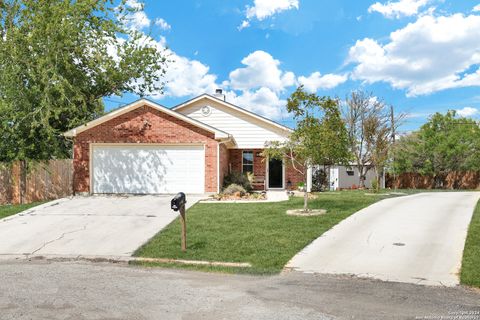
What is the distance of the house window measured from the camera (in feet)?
76.6

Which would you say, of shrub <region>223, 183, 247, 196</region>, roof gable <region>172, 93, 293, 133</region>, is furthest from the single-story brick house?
roof gable <region>172, 93, 293, 133</region>

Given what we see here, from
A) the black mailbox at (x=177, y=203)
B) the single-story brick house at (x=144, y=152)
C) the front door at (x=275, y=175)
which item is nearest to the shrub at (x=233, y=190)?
the single-story brick house at (x=144, y=152)

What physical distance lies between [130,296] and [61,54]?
16.6 meters

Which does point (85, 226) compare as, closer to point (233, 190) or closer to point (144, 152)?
point (144, 152)

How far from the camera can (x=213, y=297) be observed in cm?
585

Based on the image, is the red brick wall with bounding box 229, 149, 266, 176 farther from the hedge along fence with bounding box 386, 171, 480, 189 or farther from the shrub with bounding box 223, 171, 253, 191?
the hedge along fence with bounding box 386, 171, 480, 189

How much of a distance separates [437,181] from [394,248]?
2913 centimetres

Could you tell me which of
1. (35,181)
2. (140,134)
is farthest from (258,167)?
(35,181)

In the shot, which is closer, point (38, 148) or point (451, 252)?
point (451, 252)

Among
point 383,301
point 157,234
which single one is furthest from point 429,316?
point 157,234

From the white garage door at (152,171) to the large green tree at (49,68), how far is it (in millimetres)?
3005

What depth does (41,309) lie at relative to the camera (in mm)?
5316

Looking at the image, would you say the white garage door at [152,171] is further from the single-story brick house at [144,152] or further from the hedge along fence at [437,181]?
the hedge along fence at [437,181]

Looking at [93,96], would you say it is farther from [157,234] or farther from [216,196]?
[157,234]
